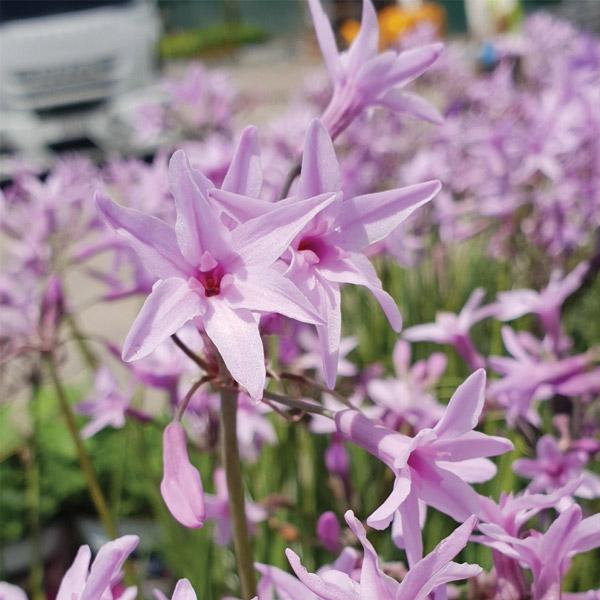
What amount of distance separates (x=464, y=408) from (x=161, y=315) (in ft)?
0.80

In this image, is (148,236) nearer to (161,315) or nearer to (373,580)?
(161,315)

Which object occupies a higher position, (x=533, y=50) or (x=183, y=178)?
(x=183, y=178)

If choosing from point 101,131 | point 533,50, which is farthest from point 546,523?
point 101,131

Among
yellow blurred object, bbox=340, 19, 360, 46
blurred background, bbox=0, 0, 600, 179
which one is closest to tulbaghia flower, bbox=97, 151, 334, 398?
yellow blurred object, bbox=340, 19, 360, 46

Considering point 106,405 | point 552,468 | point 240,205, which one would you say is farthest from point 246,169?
point 106,405

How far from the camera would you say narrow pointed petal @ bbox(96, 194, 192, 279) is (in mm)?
662

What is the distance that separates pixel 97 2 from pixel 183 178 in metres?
7.46

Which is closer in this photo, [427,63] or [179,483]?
[179,483]

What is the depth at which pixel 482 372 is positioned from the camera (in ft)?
2.20

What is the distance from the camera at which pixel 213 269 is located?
2.32 ft

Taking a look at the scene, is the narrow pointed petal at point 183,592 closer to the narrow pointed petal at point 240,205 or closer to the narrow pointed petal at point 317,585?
the narrow pointed petal at point 317,585

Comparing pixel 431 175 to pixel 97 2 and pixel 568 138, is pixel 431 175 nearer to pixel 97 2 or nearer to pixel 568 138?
pixel 568 138

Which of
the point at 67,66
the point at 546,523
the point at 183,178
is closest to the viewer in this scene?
the point at 183,178

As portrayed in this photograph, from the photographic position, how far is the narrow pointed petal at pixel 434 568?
1.87 feet
